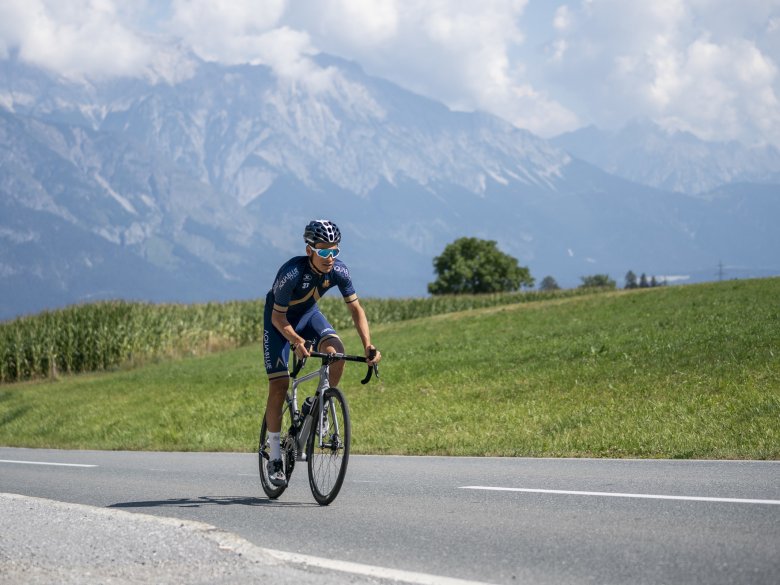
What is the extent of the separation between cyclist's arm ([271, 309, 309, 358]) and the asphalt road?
1.36 metres

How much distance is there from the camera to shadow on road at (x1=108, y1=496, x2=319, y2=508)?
9.04 m

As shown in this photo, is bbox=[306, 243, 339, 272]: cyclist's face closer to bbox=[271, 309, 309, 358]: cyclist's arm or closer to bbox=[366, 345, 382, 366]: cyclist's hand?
bbox=[271, 309, 309, 358]: cyclist's arm

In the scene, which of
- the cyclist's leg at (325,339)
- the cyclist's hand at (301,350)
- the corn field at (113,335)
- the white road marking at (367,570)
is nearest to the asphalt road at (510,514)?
the white road marking at (367,570)

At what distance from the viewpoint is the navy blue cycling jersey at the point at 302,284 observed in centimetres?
856

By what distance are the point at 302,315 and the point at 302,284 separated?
1.36ft

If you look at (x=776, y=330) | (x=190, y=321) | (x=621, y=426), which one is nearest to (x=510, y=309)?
(x=190, y=321)

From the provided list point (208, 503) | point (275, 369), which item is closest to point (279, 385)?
point (275, 369)

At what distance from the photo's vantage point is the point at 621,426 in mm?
13984

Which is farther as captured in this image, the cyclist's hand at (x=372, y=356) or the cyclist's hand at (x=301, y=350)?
the cyclist's hand at (x=372, y=356)

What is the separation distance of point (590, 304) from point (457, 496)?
111 feet

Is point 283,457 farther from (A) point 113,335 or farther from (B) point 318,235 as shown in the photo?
(A) point 113,335

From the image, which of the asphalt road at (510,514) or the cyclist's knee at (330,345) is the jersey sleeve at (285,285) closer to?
the cyclist's knee at (330,345)

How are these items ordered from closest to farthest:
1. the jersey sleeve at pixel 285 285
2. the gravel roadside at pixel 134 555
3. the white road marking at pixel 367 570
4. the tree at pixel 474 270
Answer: the white road marking at pixel 367 570 → the gravel roadside at pixel 134 555 → the jersey sleeve at pixel 285 285 → the tree at pixel 474 270

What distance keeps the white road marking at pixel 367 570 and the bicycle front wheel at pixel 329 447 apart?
1.85m
